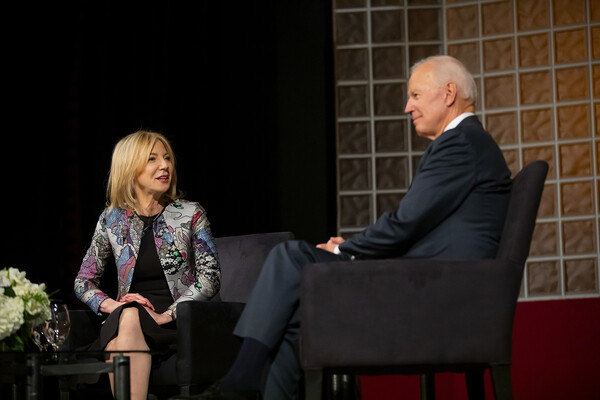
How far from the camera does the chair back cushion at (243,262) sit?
3307 millimetres

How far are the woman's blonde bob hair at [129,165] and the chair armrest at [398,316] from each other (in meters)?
1.28

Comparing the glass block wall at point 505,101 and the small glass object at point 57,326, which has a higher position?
the glass block wall at point 505,101

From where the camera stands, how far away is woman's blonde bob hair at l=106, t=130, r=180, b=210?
3.19 metres

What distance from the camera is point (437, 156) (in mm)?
2369

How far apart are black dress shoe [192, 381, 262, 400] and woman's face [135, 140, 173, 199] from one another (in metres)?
1.22

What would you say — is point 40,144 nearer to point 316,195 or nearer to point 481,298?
point 316,195

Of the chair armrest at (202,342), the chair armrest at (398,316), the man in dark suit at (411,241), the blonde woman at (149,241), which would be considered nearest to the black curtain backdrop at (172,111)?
the blonde woman at (149,241)

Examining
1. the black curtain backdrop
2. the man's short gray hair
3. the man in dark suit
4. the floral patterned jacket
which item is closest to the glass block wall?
the black curtain backdrop

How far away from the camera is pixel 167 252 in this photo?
314cm

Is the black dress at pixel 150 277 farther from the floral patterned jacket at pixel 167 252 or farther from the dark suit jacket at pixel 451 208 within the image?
the dark suit jacket at pixel 451 208

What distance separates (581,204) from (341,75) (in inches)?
59.6

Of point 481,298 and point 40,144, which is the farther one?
point 40,144

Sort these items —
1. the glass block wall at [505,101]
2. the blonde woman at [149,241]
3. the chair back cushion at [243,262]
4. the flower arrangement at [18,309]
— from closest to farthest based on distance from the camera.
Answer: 1. the flower arrangement at [18,309]
2. the blonde woman at [149,241]
3. the chair back cushion at [243,262]
4. the glass block wall at [505,101]

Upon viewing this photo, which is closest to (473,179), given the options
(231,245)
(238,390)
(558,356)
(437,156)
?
(437,156)
